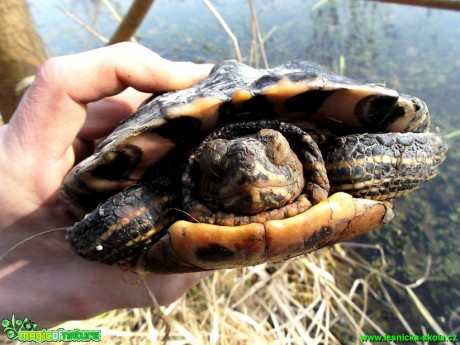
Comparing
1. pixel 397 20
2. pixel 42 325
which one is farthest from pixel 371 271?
pixel 397 20

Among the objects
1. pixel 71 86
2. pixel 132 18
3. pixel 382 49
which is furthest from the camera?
pixel 382 49

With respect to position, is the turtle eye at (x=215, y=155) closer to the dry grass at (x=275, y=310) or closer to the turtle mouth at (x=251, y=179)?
the turtle mouth at (x=251, y=179)

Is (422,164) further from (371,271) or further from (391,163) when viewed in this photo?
(371,271)

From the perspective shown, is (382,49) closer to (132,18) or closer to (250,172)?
(132,18)

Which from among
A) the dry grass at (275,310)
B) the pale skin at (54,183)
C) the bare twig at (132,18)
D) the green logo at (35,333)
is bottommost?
the dry grass at (275,310)

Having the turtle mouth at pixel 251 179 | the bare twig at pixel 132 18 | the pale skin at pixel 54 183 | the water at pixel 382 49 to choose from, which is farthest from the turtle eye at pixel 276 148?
the water at pixel 382 49

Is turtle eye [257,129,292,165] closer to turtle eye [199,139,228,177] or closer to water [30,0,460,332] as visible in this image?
turtle eye [199,139,228,177]

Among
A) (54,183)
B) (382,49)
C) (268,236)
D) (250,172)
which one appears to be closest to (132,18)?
(54,183)
